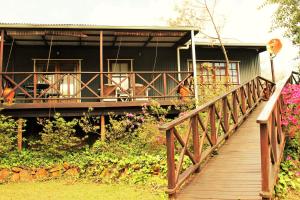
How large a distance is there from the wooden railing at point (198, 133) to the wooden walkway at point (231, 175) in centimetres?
18

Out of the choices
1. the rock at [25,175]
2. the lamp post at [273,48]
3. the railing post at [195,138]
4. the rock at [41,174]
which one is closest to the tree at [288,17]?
the lamp post at [273,48]

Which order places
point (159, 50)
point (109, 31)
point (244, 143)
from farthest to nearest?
point (159, 50), point (109, 31), point (244, 143)

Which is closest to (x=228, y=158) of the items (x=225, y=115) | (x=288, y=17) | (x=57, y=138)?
(x=225, y=115)

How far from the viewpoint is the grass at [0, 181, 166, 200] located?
662 cm

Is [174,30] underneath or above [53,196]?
above

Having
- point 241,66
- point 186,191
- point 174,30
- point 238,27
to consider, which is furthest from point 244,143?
point 238,27

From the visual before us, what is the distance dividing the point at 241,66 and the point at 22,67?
959cm

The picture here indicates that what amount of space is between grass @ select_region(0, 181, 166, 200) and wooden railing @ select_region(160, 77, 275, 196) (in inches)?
32.0

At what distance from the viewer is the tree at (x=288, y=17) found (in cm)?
1295

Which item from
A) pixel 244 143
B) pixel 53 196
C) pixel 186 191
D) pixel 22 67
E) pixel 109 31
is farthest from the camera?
pixel 22 67

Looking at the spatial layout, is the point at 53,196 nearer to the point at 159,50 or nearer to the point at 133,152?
the point at 133,152

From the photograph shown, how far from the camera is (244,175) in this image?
5734mm

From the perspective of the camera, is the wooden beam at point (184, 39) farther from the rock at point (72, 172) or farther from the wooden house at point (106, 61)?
the rock at point (72, 172)

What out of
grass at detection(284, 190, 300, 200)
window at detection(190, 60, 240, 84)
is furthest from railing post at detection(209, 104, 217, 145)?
window at detection(190, 60, 240, 84)
